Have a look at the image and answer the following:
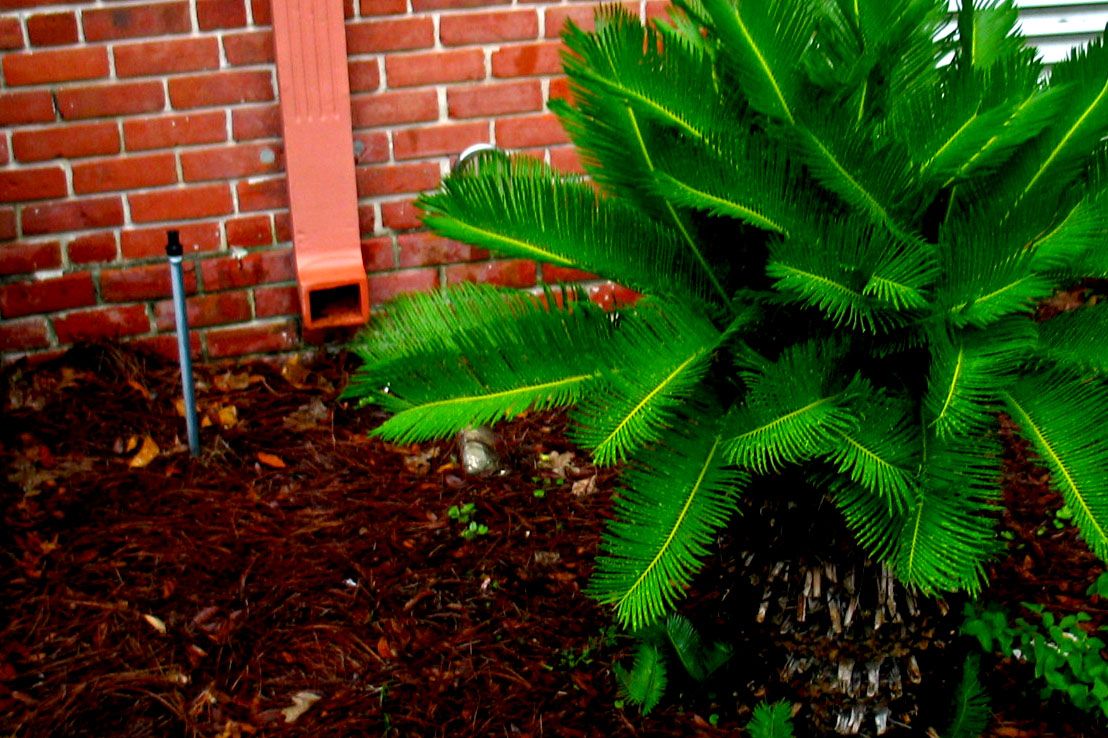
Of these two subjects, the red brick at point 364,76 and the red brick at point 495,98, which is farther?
the red brick at point 495,98

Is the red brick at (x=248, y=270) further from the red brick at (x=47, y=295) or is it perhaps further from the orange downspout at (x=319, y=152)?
the red brick at (x=47, y=295)

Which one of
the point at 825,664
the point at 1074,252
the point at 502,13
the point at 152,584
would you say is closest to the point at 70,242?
the point at 152,584

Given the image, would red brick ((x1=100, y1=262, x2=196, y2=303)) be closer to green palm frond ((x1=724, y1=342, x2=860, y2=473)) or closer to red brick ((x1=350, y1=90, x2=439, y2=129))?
red brick ((x1=350, y1=90, x2=439, y2=129))

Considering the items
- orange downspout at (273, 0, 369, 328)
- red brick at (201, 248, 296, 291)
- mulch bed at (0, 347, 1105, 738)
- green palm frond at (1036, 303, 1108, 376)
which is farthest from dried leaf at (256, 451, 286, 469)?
green palm frond at (1036, 303, 1108, 376)

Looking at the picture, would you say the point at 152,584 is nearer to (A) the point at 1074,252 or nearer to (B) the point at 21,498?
(B) the point at 21,498

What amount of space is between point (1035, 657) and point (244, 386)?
86.3 inches

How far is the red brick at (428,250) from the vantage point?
3324mm

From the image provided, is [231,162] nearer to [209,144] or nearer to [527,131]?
[209,144]

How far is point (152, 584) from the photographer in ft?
8.12

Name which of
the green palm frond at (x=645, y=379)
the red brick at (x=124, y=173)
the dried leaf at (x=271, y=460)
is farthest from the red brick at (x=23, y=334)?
the green palm frond at (x=645, y=379)

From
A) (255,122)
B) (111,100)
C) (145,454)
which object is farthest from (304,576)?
(111,100)

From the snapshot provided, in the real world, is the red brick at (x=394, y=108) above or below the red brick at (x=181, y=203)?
above

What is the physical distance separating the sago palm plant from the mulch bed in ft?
1.69

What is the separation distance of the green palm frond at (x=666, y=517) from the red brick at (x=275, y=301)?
174cm
